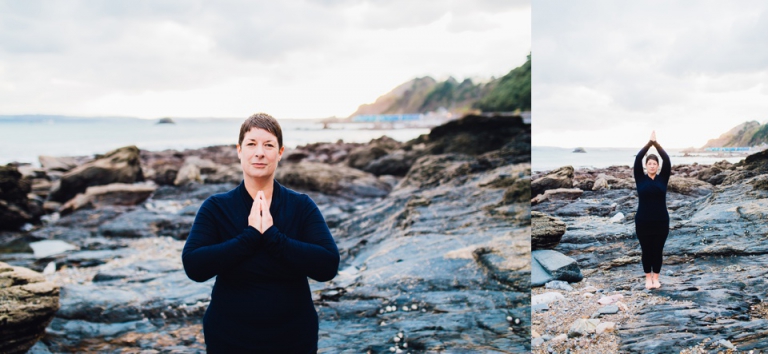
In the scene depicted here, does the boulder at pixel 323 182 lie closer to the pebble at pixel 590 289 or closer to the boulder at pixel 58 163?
the boulder at pixel 58 163

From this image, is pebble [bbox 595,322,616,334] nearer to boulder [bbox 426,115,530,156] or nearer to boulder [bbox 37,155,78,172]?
boulder [bbox 426,115,530,156]

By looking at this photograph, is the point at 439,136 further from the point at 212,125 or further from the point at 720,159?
the point at 720,159

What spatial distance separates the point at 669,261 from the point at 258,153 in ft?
8.85

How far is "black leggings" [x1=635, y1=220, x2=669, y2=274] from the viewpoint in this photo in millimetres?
3518

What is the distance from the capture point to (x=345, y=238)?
277 inches

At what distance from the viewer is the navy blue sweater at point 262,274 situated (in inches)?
75.1

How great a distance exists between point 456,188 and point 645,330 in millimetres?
4247

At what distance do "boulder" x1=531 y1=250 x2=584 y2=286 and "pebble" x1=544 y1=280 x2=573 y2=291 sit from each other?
2 centimetres

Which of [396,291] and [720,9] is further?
[396,291]

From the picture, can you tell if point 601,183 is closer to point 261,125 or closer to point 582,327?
point 582,327

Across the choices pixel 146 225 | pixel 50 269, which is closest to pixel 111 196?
pixel 146 225

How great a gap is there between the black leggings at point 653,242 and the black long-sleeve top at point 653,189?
0.04 meters

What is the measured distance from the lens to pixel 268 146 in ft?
6.53

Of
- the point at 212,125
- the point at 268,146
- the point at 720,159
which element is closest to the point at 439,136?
Result: the point at 212,125
